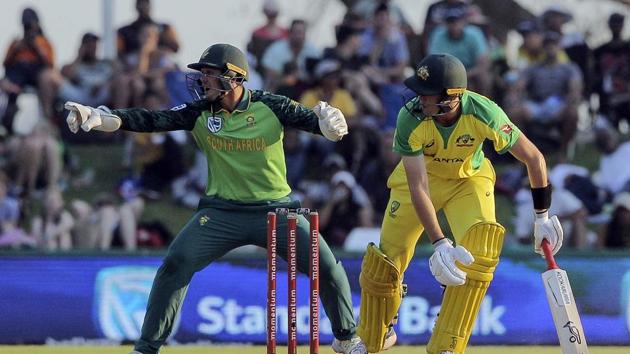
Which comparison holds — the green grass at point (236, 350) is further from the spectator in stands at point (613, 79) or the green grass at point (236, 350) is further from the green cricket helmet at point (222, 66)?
the spectator in stands at point (613, 79)

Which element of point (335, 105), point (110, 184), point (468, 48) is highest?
point (468, 48)

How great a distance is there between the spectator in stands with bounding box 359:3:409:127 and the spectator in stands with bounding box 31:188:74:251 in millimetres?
3084

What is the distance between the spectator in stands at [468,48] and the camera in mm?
14008

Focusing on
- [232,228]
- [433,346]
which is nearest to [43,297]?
[232,228]

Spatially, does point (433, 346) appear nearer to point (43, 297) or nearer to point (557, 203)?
point (43, 297)

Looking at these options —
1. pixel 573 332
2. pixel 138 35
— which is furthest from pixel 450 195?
pixel 138 35

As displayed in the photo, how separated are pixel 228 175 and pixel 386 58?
5.87 metres

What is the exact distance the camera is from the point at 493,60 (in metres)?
A: 14.5

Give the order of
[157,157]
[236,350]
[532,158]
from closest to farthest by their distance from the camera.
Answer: [532,158] → [236,350] → [157,157]

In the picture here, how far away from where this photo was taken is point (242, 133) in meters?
8.56

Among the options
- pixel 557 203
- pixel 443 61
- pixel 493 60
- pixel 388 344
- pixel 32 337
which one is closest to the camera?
pixel 443 61

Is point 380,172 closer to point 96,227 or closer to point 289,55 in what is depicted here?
point 289,55

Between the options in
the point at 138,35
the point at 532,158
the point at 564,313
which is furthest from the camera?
the point at 138,35

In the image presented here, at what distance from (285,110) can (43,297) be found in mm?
3723
